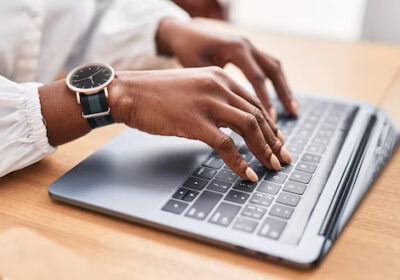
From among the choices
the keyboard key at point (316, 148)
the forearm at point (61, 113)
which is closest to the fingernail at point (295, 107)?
the keyboard key at point (316, 148)

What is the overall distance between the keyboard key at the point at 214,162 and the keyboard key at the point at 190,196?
7 cm

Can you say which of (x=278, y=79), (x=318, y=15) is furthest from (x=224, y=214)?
(x=318, y=15)

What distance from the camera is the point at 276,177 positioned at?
0.60m

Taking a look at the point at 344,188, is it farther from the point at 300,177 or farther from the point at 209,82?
the point at 209,82

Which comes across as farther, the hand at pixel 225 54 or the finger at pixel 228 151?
the hand at pixel 225 54

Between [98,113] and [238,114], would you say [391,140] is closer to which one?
[238,114]

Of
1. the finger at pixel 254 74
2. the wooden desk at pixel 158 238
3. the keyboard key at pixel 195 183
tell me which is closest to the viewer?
the wooden desk at pixel 158 238

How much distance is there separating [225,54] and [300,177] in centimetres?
32

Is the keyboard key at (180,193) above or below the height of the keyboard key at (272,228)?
below

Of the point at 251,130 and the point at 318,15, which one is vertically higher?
the point at 251,130

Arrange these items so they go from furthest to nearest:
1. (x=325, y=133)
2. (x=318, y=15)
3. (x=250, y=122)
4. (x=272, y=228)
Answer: (x=318, y=15) < (x=325, y=133) < (x=250, y=122) < (x=272, y=228)

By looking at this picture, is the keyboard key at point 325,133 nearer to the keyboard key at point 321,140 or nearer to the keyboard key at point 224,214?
the keyboard key at point 321,140

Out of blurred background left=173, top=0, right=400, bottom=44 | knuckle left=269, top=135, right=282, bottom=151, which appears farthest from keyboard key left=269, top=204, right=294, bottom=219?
blurred background left=173, top=0, right=400, bottom=44

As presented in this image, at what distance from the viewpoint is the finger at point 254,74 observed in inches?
31.4
